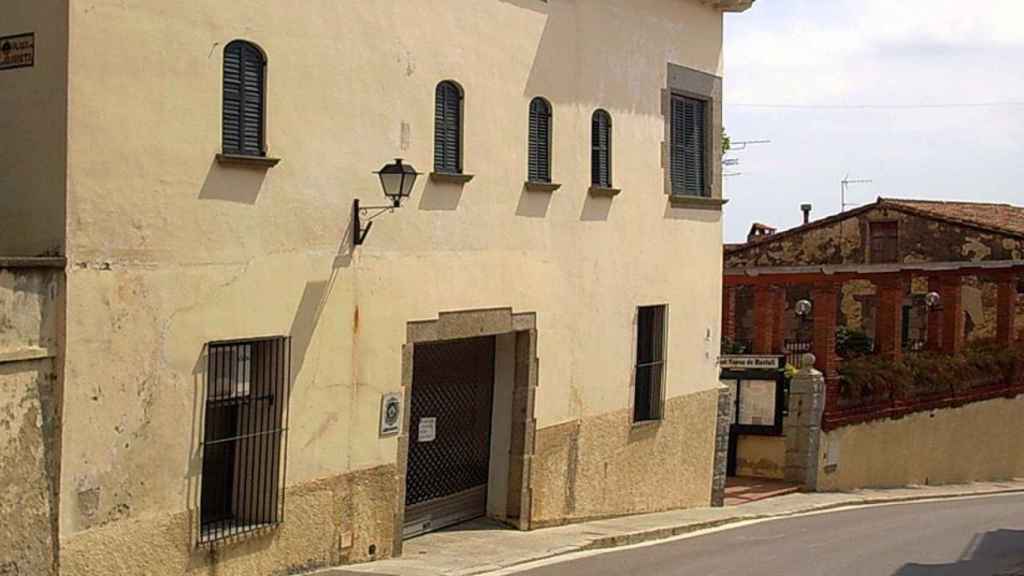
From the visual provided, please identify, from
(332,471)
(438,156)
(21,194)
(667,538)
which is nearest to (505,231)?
(438,156)

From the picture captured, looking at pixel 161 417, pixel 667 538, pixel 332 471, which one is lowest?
pixel 667 538

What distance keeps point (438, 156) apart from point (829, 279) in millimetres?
15185

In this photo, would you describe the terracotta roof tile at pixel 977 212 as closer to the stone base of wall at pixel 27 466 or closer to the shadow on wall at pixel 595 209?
the shadow on wall at pixel 595 209

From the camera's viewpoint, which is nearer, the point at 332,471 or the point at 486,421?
the point at 332,471

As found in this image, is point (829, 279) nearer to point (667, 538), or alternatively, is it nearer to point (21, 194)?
point (667, 538)

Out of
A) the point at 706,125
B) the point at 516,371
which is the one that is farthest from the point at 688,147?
the point at 516,371

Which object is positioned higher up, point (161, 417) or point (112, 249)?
point (112, 249)

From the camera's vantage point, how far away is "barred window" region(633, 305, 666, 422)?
17.2 meters

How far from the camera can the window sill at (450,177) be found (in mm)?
12953

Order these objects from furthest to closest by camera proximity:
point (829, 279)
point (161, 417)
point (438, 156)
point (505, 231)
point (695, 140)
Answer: point (829, 279) < point (695, 140) < point (505, 231) < point (438, 156) < point (161, 417)

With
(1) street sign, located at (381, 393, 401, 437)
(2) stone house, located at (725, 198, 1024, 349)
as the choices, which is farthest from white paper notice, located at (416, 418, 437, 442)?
(2) stone house, located at (725, 198, 1024, 349)

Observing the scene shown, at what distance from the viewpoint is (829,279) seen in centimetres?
2642

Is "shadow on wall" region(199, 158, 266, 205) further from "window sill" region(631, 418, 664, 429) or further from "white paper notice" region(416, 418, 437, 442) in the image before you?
"window sill" region(631, 418, 664, 429)

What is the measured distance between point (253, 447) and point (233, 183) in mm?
2289
